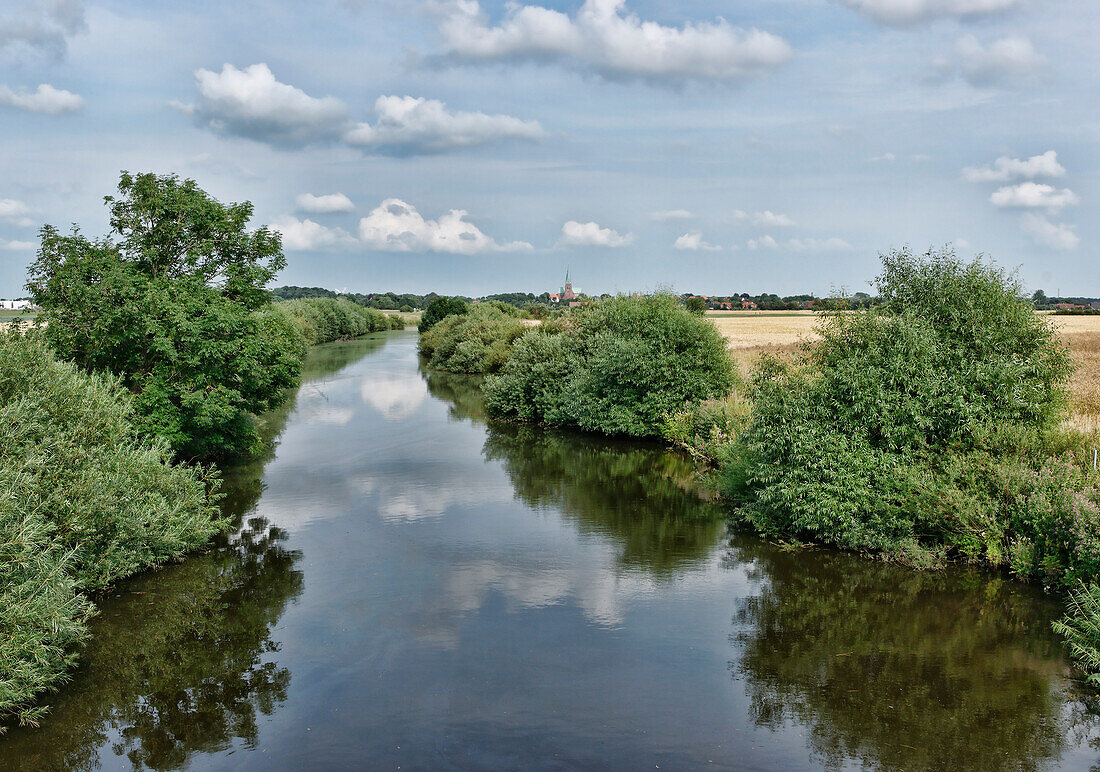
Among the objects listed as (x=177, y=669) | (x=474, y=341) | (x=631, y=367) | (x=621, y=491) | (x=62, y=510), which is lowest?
(x=177, y=669)

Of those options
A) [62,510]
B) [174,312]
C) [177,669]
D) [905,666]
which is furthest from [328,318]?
[905,666]

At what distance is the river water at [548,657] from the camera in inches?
415

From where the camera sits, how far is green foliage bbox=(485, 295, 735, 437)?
31578 mm

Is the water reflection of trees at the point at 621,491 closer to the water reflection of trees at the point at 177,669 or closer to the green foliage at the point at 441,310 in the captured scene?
the water reflection of trees at the point at 177,669

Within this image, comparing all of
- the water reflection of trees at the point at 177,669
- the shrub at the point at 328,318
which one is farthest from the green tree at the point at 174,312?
the shrub at the point at 328,318

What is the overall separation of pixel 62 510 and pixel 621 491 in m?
16.3

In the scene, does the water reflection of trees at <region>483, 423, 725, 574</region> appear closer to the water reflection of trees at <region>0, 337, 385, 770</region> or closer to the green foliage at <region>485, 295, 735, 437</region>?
the green foliage at <region>485, 295, 735, 437</region>

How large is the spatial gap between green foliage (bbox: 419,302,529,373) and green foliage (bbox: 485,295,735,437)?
16393 mm

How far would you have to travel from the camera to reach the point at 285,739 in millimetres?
10734

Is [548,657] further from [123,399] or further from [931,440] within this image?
[123,399]

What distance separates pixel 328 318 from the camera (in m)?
107

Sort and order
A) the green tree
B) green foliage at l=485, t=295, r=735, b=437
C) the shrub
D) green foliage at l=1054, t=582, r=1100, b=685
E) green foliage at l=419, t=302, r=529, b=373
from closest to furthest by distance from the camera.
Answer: green foliage at l=1054, t=582, r=1100, b=685, the green tree, green foliage at l=485, t=295, r=735, b=437, green foliage at l=419, t=302, r=529, b=373, the shrub

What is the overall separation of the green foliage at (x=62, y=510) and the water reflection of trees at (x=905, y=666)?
10014 millimetres

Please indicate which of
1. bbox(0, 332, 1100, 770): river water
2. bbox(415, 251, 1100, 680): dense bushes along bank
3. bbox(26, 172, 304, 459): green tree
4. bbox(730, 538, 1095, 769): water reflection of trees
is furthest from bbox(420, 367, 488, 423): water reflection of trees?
bbox(730, 538, 1095, 769): water reflection of trees
